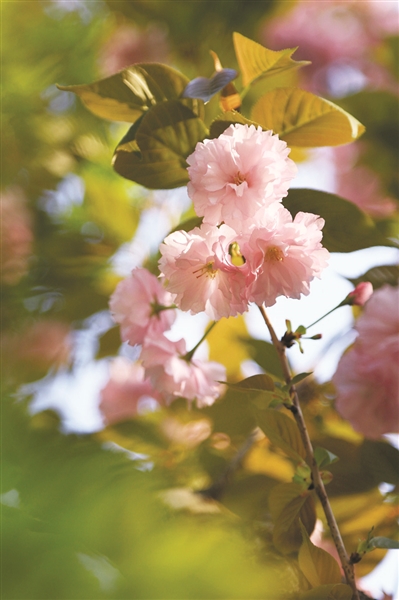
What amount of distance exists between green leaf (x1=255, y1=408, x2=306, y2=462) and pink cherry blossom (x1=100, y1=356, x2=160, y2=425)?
39cm

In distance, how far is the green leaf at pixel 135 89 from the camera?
43 centimetres

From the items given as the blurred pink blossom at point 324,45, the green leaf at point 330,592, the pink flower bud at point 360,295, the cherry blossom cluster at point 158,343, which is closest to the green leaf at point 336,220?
the pink flower bud at point 360,295

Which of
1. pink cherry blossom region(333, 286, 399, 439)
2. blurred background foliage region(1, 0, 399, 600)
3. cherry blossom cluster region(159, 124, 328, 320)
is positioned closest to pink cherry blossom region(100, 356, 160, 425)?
blurred background foliage region(1, 0, 399, 600)

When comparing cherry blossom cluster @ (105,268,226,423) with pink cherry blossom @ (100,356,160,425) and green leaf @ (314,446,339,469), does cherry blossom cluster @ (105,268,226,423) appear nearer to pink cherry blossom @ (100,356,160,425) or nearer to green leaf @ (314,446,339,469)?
green leaf @ (314,446,339,469)

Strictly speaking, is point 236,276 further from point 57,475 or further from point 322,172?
point 322,172

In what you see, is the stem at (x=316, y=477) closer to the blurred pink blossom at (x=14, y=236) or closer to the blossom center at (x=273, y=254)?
the blossom center at (x=273, y=254)

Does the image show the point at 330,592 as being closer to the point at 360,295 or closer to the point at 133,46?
the point at 360,295

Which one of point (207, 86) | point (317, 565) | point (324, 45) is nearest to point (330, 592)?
point (317, 565)

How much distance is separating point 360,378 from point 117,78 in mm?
346

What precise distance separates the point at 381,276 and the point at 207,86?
27cm

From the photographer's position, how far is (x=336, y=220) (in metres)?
0.43

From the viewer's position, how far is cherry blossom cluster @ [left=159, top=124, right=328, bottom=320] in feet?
1.10

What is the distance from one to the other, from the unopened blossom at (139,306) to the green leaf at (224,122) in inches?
6.0

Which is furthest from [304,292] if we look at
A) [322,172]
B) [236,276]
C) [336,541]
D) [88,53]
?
[322,172]
